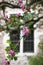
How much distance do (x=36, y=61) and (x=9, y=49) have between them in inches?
232

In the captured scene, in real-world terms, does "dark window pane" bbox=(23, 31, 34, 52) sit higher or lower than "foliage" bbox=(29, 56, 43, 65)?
higher

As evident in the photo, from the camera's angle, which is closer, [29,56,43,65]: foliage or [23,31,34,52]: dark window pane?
[29,56,43,65]: foliage

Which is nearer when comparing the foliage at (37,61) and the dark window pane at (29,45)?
the foliage at (37,61)

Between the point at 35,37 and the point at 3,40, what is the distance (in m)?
1.17

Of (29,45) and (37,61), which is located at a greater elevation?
(29,45)

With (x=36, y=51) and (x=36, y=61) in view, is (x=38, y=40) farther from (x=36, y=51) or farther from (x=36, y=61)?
(x=36, y=61)

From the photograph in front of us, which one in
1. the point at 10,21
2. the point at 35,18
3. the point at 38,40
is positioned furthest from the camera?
the point at 38,40

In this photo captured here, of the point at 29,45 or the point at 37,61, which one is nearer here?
the point at 37,61

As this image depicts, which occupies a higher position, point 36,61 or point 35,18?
point 35,18

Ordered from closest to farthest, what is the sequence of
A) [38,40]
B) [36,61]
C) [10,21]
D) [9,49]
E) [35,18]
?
[9,49] < [10,21] < [35,18] < [36,61] < [38,40]

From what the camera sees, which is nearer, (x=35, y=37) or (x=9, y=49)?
(x=9, y=49)

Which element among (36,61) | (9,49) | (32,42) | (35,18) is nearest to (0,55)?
(32,42)

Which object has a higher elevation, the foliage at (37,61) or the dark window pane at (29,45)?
the dark window pane at (29,45)

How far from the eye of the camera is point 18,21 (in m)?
3.27
